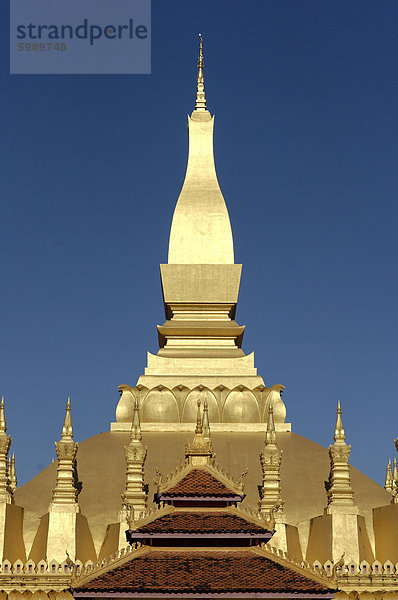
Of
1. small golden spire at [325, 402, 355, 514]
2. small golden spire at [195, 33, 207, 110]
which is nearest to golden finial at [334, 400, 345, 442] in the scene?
small golden spire at [325, 402, 355, 514]

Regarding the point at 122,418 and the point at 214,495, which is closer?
the point at 214,495

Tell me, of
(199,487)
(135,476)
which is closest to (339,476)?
(135,476)

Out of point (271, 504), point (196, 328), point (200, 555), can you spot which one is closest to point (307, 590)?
point (200, 555)

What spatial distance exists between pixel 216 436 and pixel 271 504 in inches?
207

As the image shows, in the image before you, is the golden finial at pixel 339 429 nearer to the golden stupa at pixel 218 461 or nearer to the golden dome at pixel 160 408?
the golden stupa at pixel 218 461

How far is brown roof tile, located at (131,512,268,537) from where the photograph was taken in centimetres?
2608

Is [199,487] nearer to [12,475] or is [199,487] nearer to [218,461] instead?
[218,461]

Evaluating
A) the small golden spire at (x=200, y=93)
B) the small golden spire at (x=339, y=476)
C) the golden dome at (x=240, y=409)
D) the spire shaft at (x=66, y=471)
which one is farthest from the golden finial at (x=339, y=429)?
the small golden spire at (x=200, y=93)

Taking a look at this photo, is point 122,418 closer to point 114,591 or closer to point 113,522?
point 113,522

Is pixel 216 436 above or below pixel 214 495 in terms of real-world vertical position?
above

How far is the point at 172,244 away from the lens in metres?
45.2

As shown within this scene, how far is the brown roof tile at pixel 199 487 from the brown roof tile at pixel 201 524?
18.6 inches

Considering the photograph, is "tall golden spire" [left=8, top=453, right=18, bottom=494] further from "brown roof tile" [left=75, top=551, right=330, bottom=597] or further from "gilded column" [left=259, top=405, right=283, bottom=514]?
"brown roof tile" [left=75, top=551, right=330, bottom=597]

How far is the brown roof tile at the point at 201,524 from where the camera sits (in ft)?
85.6
